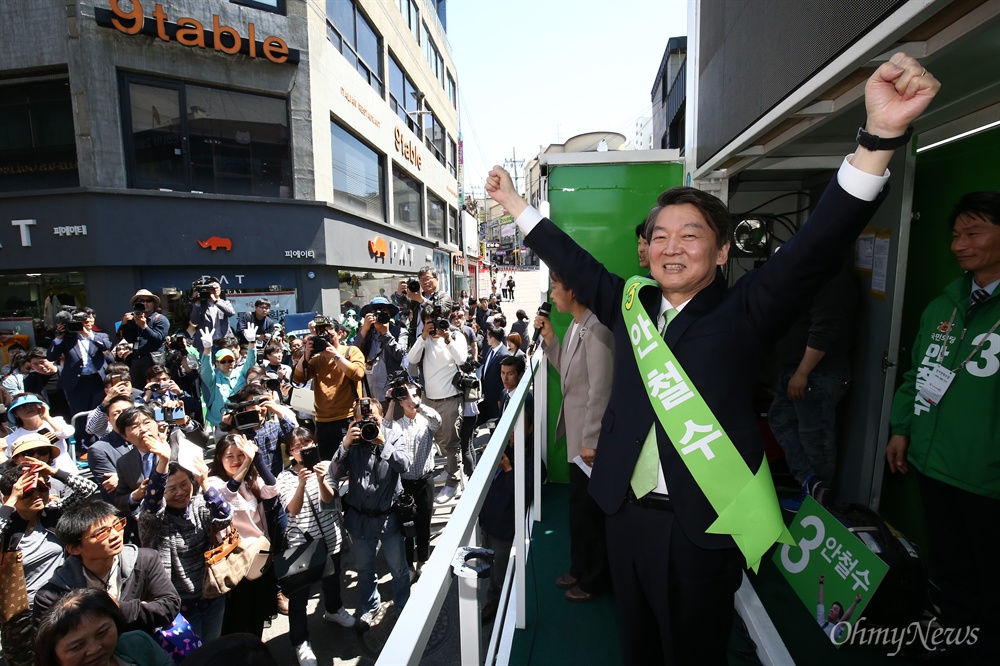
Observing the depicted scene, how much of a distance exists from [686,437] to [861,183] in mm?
690

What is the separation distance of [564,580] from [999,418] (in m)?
1.91

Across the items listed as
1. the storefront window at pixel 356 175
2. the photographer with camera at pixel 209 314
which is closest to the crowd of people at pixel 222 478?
the photographer with camera at pixel 209 314

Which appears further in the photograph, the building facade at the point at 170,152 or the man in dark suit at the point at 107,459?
the building facade at the point at 170,152

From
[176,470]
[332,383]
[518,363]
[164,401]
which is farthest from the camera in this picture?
[332,383]

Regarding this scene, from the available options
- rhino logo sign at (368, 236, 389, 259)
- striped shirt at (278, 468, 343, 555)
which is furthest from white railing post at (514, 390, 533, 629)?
rhino logo sign at (368, 236, 389, 259)

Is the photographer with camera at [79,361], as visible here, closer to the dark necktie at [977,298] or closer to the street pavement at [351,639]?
the street pavement at [351,639]

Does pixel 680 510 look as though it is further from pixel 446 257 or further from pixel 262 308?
pixel 446 257

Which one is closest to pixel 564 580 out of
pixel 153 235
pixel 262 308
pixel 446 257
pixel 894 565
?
pixel 894 565

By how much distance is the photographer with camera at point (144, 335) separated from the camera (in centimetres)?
668

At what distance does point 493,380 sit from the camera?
601 cm

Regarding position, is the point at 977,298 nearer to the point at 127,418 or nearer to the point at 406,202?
the point at 127,418

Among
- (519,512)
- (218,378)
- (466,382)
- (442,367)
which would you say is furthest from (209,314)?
(519,512)

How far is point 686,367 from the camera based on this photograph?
1348mm

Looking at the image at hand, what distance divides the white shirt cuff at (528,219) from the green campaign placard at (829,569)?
6.21ft
